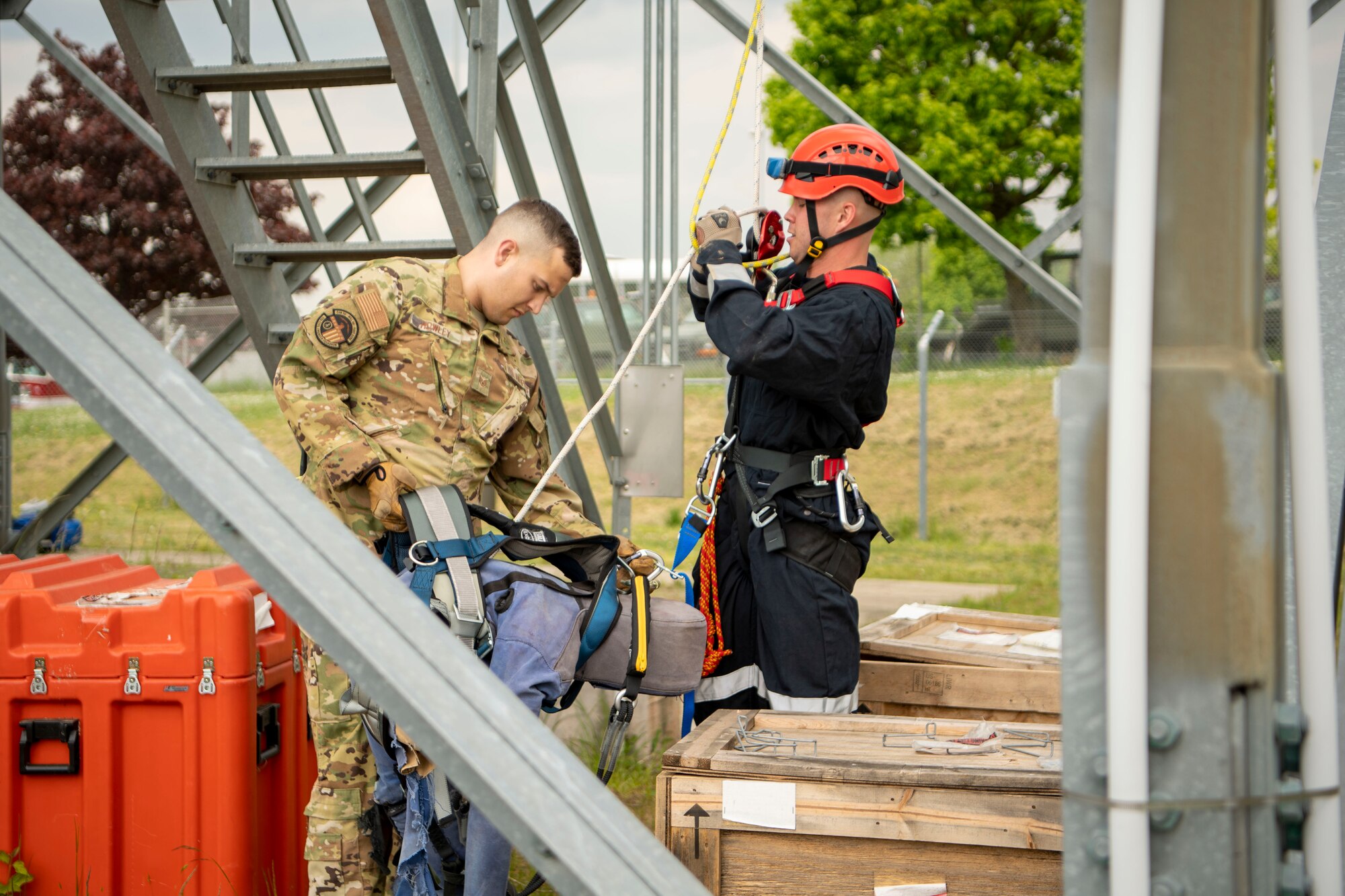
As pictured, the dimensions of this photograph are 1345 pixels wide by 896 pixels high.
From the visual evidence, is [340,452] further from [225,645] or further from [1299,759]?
[1299,759]

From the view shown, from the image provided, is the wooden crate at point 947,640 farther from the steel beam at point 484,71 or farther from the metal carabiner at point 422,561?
the steel beam at point 484,71

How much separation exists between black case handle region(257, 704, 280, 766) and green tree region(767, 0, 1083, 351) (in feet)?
71.5

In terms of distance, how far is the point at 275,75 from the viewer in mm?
3908

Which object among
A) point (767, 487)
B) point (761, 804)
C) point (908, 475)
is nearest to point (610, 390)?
Result: point (767, 487)

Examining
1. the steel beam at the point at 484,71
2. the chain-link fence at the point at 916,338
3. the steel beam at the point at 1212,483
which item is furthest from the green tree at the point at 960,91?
the steel beam at the point at 1212,483

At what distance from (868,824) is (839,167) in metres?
1.93

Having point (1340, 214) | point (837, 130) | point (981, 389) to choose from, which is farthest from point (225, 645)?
point (981, 389)

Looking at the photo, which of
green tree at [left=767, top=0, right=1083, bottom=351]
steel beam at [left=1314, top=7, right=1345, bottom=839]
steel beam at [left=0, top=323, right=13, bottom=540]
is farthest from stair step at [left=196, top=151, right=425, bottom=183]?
green tree at [left=767, top=0, right=1083, bottom=351]

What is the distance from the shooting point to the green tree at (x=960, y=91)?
23.8m

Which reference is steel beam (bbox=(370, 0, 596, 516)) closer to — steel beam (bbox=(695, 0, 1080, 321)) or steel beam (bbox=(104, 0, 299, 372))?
steel beam (bbox=(104, 0, 299, 372))

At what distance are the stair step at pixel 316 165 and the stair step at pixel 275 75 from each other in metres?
0.24

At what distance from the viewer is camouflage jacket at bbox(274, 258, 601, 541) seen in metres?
3.08

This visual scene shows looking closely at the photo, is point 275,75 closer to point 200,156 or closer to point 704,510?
point 200,156

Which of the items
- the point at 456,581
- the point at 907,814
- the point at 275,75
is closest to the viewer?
the point at 907,814
